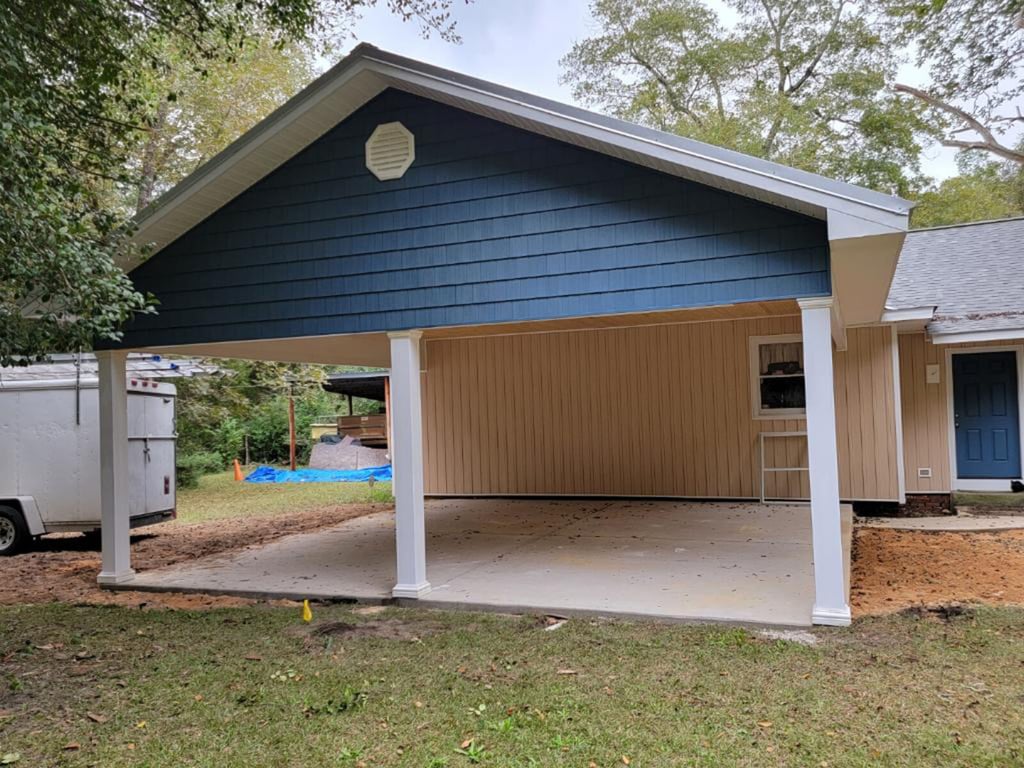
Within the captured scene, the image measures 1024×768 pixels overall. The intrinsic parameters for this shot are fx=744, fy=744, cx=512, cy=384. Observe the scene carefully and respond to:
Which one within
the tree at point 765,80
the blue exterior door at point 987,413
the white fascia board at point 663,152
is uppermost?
the tree at point 765,80

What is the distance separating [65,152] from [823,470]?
16.0 ft

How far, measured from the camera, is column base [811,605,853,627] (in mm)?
4238

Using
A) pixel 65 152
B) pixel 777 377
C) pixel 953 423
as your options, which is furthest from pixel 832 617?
pixel 953 423

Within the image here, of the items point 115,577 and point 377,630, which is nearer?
point 377,630

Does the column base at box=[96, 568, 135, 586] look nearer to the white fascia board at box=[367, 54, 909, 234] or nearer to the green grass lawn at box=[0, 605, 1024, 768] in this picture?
the green grass lawn at box=[0, 605, 1024, 768]

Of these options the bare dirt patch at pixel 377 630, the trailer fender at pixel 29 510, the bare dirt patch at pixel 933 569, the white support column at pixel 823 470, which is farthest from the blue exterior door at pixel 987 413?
the trailer fender at pixel 29 510

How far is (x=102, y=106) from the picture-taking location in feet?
16.2

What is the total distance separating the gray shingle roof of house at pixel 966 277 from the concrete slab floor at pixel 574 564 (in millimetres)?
2872

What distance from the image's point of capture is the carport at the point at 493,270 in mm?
4348

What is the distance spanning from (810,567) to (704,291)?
248 centimetres

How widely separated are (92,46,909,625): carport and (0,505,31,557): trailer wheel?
2.70 meters

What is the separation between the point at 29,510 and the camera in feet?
26.5

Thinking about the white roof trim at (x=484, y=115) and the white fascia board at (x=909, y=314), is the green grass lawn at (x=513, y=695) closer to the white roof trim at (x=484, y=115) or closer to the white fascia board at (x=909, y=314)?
the white roof trim at (x=484, y=115)

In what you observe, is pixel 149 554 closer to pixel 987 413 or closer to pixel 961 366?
pixel 961 366
